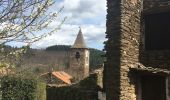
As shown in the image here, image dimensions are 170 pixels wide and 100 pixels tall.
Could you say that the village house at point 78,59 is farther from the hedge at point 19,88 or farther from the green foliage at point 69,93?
the hedge at point 19,88

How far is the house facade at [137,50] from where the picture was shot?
11766 millimetres

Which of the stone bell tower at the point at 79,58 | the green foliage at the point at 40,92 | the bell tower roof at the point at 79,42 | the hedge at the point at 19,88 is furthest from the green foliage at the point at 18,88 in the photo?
the bell tower roof at the point at 79,42

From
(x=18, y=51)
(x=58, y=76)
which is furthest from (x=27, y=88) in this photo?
(x=58, y=76)

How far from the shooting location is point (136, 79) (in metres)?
12.6

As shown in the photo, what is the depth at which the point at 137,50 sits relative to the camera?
42.3ft

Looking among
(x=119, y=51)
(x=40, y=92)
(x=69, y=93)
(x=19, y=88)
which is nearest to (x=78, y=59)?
(x=69, y=93)

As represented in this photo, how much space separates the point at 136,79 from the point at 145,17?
2.86 metres

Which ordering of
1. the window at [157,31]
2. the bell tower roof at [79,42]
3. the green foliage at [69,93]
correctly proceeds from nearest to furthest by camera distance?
the window at [157,31], the green foliage at [69,93], the bell tower roof at [79,42]

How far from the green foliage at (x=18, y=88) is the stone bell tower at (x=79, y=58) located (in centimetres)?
4061

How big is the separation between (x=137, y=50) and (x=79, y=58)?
5445 cm

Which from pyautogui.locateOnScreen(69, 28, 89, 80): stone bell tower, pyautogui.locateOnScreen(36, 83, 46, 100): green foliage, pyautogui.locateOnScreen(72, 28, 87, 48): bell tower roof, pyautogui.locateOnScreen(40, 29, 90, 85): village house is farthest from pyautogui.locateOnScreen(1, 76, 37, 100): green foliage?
pyautogui.locateOnScreen(72, 28, 87, 48): bell tower roof

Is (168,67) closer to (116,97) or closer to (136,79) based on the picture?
(136,79)

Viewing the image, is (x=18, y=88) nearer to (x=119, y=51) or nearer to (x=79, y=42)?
(x=119, y=51)

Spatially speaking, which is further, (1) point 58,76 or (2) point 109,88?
(1) point 58,76
